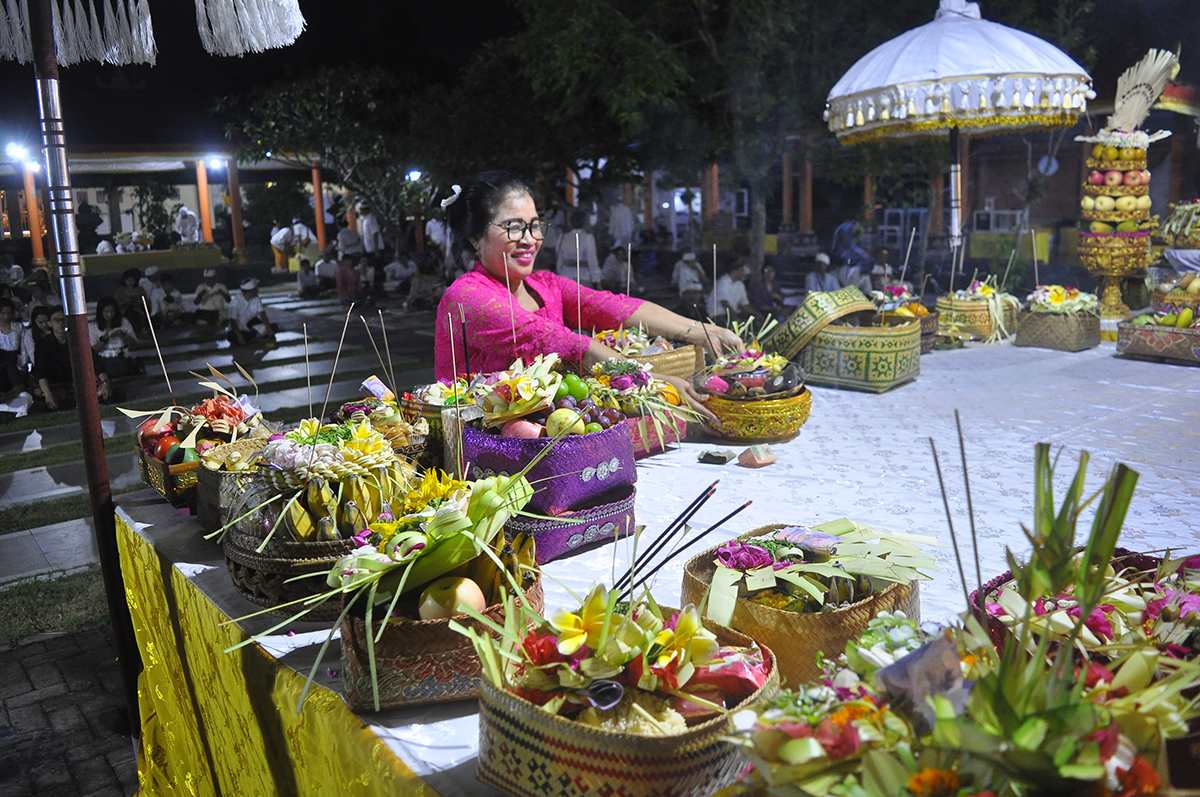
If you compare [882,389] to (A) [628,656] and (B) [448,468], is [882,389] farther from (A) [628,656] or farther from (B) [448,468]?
(A) [628,656]

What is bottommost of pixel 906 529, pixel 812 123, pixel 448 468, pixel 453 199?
pixel 906 529

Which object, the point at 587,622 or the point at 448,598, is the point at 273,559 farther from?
the point at 587,622

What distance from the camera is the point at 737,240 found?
16.1 m

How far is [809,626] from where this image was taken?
3.84 ft

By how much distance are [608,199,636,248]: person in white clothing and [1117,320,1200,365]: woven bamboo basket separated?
27.4ft

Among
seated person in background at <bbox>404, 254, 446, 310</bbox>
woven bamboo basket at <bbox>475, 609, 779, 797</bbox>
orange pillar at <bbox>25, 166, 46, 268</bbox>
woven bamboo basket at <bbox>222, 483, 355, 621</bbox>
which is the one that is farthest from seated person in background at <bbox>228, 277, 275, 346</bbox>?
woven bamboo basket at <bbox>475, 609, 779, 797</bbox>

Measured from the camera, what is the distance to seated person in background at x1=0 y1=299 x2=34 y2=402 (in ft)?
22.4

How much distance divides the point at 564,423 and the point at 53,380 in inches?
254

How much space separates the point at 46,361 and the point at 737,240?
11.7 m

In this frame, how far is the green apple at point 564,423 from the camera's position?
5.96 ft

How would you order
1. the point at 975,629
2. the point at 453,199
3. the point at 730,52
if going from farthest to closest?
the point at 730,52
the point at 453,199
the point at 975,629

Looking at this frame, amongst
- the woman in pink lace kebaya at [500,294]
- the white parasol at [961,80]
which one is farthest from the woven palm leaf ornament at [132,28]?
the white parasol at [961,80]

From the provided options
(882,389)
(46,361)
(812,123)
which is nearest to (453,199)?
(882,389)

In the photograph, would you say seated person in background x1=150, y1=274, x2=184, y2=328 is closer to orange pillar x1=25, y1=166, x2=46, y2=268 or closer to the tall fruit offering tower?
orange pillar x1=25, y1=166, x2=46, y2=268
